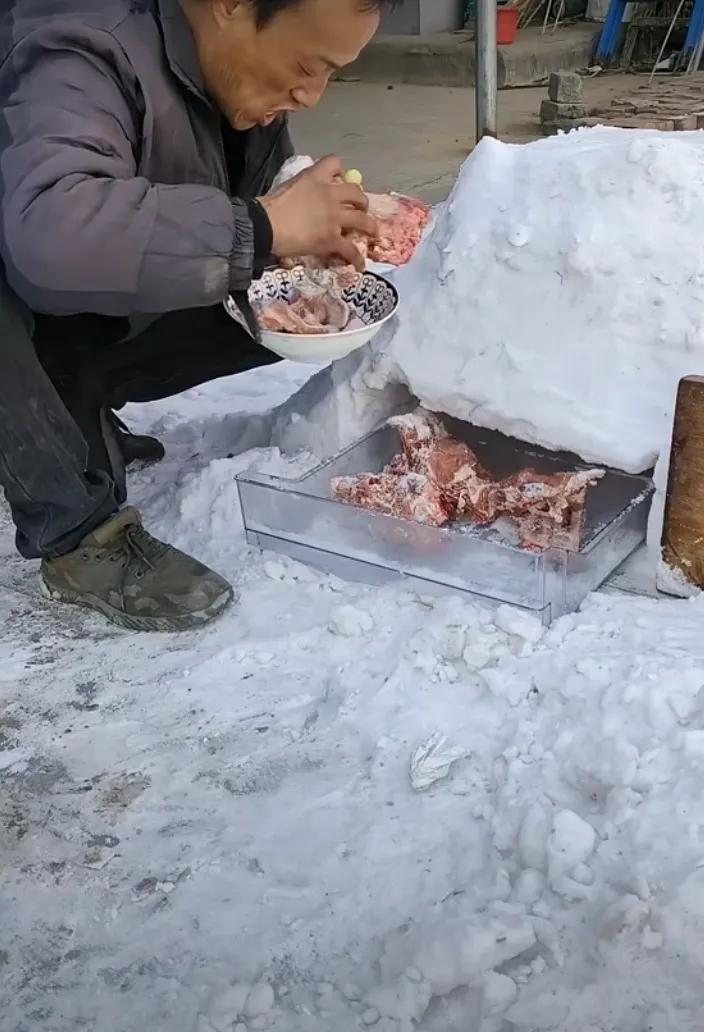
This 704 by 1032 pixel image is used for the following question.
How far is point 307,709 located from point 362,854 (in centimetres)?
34

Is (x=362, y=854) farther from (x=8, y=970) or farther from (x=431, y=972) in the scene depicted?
(x=8, y=970)

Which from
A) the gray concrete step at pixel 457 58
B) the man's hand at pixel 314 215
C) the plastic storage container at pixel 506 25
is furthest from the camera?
the plastic storage container at pixel 506 25

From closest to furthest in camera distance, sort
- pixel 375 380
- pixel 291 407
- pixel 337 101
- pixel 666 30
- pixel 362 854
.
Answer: pixel 362 854 → pixel 375 380 → pixel 291 407 → pixel 337 101 → pixel 666 30

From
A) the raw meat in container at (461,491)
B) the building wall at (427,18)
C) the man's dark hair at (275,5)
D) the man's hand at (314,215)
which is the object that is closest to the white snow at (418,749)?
the raw meat in container at (461,491)

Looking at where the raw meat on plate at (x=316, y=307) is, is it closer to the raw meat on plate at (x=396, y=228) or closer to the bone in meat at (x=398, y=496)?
the raw meat on plate at (x=396, y=228)

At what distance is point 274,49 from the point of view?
1586 mm

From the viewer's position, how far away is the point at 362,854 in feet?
4.48

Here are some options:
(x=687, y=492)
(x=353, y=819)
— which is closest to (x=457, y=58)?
(x=687, y=492)

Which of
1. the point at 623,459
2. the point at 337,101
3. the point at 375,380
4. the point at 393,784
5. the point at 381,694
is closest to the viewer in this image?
the point at 393,784

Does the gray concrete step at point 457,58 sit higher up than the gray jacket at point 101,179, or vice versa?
the gray jacket at point 101,179

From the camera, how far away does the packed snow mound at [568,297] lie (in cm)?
179

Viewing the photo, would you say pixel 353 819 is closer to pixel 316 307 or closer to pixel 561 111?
pixel 316 307

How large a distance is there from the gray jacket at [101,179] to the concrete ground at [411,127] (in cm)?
346

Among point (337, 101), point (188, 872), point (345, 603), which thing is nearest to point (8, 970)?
point (188, 872)
